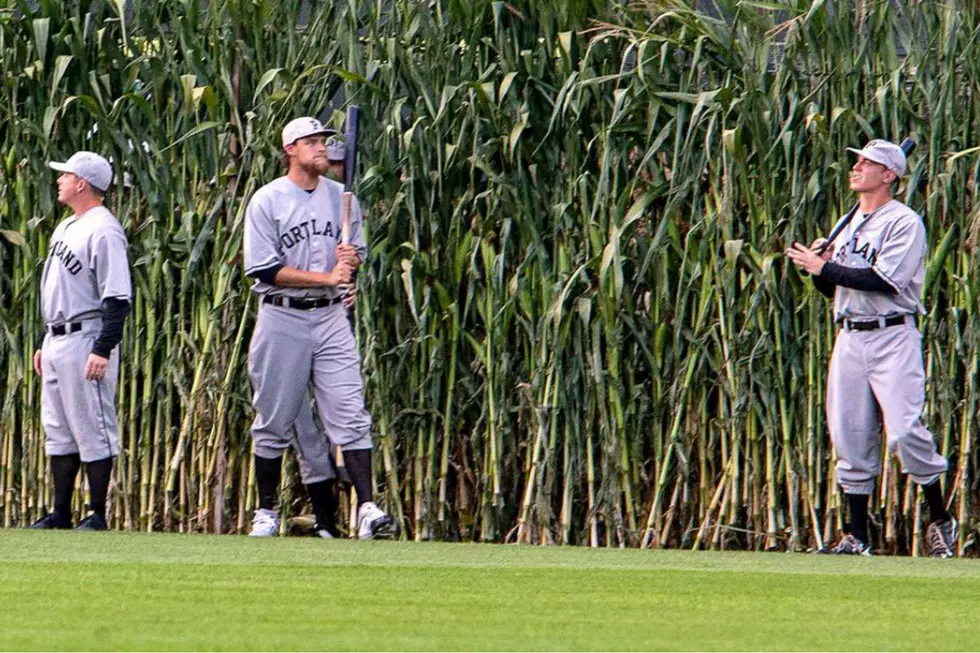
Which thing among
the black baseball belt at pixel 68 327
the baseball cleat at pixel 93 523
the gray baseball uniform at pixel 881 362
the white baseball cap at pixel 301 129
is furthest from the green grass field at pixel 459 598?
the white baseball cap at pixel 301 129

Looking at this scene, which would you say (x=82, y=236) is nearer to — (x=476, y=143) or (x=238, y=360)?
(x=238, y=360)

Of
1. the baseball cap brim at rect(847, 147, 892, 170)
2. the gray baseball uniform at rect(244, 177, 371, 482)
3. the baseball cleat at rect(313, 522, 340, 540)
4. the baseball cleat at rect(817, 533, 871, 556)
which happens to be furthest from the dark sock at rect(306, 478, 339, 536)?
the baseball cap brim at rect(847, 147, 892, 170)

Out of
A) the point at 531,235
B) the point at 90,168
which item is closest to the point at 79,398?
the point at 90,168

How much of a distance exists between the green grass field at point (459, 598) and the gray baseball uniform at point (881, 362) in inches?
18.1

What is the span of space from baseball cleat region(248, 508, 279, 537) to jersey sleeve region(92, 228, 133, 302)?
1110 mm

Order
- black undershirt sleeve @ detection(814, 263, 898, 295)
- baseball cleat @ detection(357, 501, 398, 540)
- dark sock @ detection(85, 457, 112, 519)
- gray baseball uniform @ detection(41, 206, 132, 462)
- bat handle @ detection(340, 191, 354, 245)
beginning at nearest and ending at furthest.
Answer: black undershirt sleeve @ detection(814, 263, 898, 295)
baseball cleat @ detection(357, 501, 398, 540)
bat handle @ detection(340, 191, 354, 245)
gray baseball uniform @ detection(41, 206, 132, 462)
dark sock @ detection(85, 457, 112, 519)

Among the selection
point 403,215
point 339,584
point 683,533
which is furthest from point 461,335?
point 339,584

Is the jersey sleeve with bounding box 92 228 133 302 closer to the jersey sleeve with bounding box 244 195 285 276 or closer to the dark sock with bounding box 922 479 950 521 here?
the jersey sleeve with bounding box 244 195 285 276

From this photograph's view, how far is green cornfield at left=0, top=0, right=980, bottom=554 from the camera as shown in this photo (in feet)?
26.7

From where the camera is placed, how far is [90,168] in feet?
27.2

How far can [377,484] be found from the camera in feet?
28.5

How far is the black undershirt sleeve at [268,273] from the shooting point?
805 centimetres

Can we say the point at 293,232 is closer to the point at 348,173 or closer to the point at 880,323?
the point at 348,173

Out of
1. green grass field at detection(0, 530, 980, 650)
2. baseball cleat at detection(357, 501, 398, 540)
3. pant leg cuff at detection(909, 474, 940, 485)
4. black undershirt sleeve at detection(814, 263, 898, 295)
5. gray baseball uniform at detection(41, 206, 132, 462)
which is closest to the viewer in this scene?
green grass field at detection(0, 530, 980, 650)
